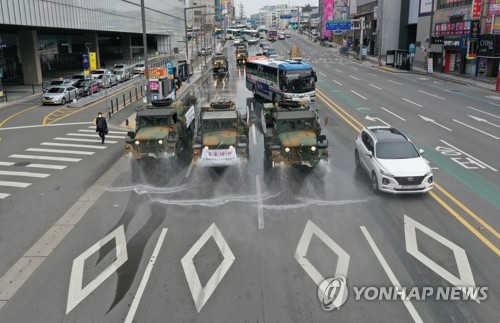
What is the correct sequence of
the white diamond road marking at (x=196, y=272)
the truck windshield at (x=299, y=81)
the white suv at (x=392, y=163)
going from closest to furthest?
the white diamond road marking at (x=196, y=272)
the white suv at (x=392, y=163)
the truck windshield at (x=299, y=81)

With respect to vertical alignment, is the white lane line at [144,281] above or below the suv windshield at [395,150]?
below

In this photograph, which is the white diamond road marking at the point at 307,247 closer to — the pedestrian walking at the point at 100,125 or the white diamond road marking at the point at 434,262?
the white diamond road marking at the point at 434,262

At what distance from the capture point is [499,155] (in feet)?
72.4

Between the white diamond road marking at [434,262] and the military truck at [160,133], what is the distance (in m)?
11.2

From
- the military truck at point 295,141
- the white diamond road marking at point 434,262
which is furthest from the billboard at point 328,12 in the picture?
the white diamond road marking at point 434,262

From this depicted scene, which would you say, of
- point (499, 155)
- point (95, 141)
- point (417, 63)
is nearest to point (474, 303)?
point (499, 155)

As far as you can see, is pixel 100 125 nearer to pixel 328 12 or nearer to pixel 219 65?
pixel 219 65

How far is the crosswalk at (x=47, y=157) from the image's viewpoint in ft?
64.2

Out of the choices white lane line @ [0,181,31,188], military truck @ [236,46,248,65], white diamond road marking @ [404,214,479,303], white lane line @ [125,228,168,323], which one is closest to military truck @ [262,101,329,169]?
white diamond road marking @ [404,214,479,303]

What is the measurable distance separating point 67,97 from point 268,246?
35.2 m

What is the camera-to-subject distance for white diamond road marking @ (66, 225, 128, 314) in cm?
1067

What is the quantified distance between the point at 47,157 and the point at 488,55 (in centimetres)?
5009

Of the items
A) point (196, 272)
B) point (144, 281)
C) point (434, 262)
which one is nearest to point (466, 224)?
Result: point (434, 262)

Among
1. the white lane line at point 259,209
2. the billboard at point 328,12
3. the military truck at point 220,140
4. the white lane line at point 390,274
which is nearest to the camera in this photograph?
the white lane line at point 390,274
